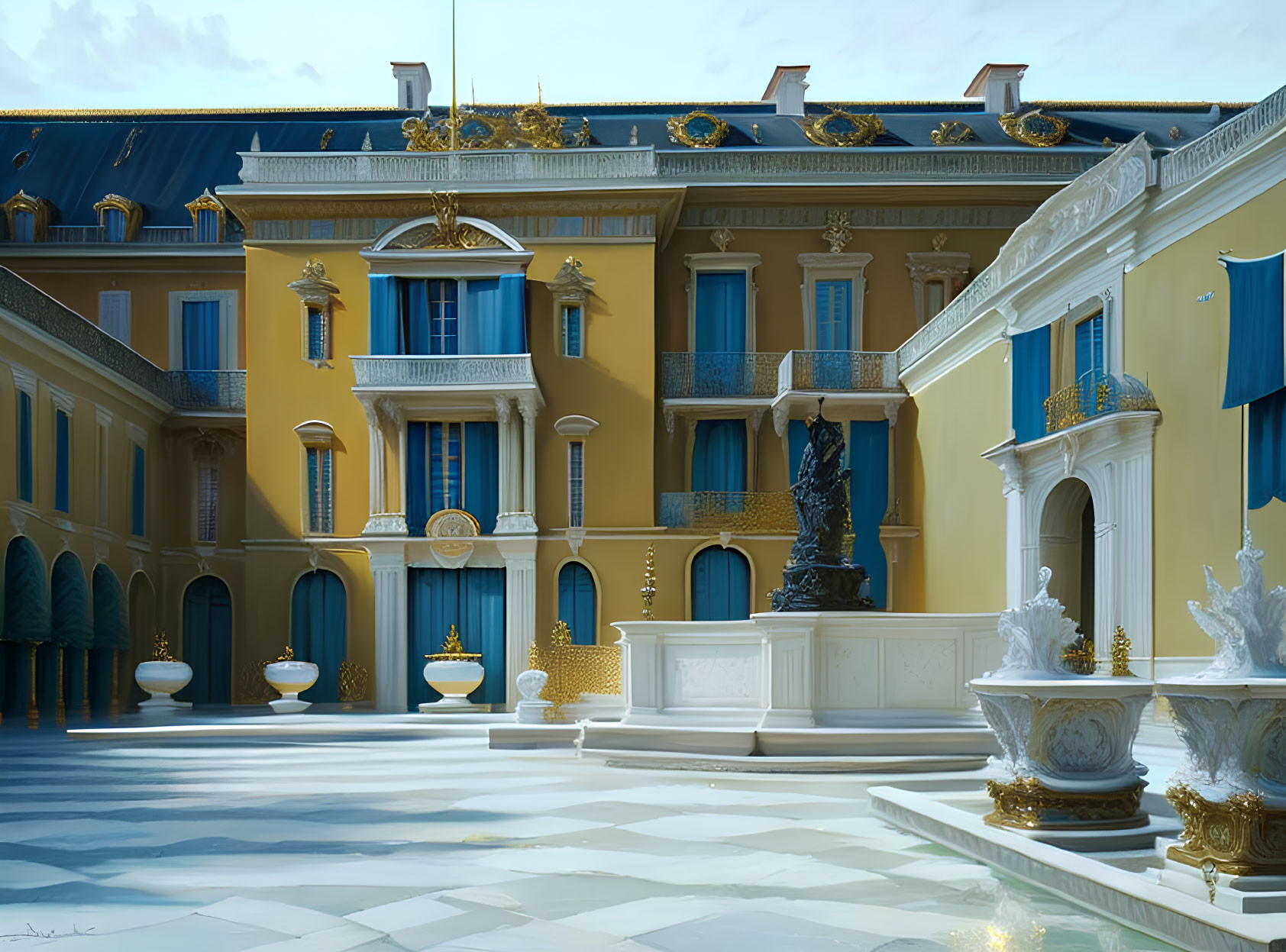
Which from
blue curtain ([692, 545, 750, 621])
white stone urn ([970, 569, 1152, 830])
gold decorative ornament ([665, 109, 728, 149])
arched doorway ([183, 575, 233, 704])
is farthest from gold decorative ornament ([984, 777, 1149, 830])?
arched doorway ([183, 575, 233, 704])

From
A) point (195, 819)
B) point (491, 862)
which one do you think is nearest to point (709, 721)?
point (195, 819)

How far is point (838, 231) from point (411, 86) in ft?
40.1

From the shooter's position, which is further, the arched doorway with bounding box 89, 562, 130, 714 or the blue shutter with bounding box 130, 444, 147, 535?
the blue shutter with bounding box 130, 444, 147, 535

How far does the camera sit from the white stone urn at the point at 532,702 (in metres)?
19.9

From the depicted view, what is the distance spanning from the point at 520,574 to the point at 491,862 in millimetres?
18960

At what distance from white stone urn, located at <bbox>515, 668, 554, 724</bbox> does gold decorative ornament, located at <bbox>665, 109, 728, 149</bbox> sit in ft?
47.2

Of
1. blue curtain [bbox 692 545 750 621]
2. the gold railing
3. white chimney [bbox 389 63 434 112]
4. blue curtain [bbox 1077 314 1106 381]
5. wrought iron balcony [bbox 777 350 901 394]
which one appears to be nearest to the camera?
blue curtain [bbox 1077 314 1106 381]

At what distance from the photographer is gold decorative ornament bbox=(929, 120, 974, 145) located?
2991cm

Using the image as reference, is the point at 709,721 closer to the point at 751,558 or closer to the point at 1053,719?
the point at 1053,719

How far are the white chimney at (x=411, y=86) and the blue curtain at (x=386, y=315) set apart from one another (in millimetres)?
8829

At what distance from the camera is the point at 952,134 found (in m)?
30.0

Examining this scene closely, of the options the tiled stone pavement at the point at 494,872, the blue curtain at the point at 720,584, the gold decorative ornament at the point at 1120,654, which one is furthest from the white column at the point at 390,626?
the gold decorative ornament at the point at 1120,654

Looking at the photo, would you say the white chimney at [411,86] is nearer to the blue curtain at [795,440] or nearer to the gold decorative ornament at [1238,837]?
the blue curtain at [795,440]

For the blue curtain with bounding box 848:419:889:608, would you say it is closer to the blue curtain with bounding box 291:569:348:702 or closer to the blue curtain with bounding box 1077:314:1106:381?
the blue curtain with bounding box 1077:314:1106:381
